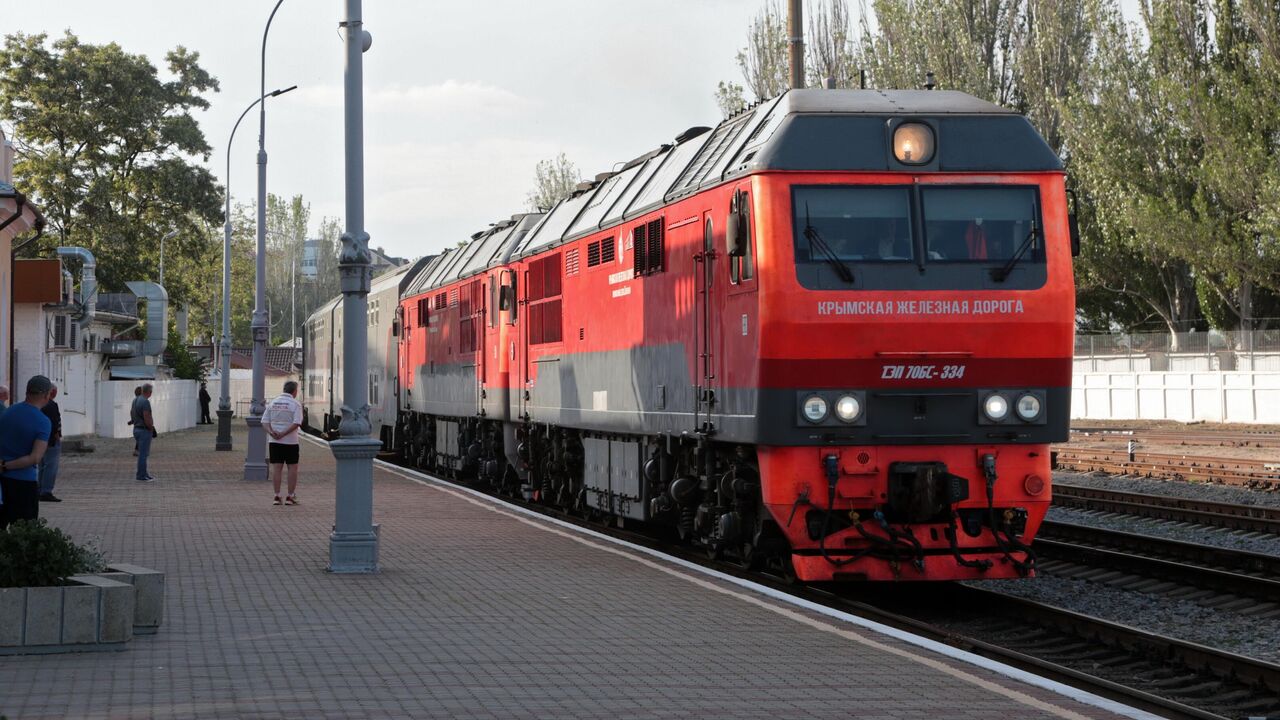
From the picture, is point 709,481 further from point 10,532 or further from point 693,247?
point 10,532

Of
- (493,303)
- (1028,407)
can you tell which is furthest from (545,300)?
(1028,407)

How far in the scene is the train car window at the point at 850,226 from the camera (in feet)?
39.7

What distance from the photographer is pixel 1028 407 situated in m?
12.4

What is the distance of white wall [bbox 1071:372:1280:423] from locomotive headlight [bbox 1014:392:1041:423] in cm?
3210

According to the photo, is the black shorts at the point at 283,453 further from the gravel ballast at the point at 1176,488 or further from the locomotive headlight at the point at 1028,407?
the locomotive headlight at the point at 1028,407

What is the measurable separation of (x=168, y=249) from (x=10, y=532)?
55.7 metres

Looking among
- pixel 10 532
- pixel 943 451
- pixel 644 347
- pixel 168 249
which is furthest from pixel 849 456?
pixel 168 249

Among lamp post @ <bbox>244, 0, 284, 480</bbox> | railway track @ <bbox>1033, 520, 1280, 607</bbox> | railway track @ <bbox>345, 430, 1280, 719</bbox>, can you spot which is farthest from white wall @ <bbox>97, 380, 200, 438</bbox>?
railway track @ <bbox>345, 430, 1280, 719</bbox>

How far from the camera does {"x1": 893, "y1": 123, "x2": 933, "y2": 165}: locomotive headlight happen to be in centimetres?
1244

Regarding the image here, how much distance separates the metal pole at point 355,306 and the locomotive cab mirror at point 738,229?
Result: 3593mm

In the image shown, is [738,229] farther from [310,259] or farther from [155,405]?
[310,259]

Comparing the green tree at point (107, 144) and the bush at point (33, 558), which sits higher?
the green tree at point (107, 144)

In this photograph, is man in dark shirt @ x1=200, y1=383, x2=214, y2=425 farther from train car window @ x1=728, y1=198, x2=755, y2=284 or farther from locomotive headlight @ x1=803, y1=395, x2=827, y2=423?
locomotive headlight @ x1=803, y1=395, x2=827, y2=423

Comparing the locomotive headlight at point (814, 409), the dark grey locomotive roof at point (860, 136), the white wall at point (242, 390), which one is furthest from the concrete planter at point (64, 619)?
the white wall at point (242, 390)
